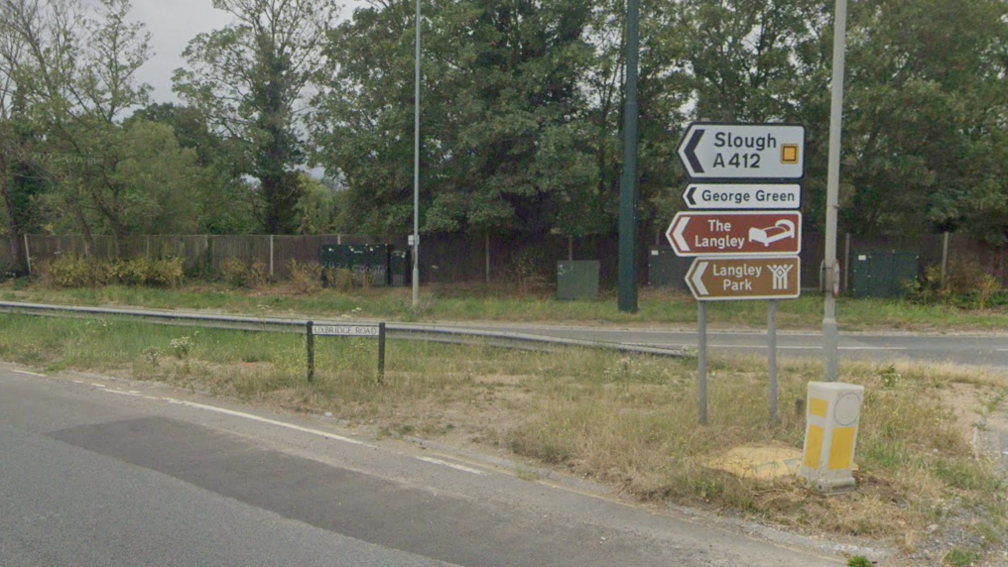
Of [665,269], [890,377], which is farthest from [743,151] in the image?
[665,269]

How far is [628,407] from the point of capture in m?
9.12

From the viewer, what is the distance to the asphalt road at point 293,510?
17.8 feet

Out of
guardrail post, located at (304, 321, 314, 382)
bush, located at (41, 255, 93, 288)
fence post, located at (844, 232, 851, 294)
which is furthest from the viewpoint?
bush, located at (41, 255, 93, 288)

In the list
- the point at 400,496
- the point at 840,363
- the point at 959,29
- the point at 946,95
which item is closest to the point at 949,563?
the point at 400,496

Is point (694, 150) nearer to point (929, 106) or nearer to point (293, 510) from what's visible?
point (293, 510)

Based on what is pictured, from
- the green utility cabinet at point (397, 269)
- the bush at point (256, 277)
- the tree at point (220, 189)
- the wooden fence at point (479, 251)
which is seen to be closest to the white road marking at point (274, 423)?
the green utility cabinet at point (397, 269)

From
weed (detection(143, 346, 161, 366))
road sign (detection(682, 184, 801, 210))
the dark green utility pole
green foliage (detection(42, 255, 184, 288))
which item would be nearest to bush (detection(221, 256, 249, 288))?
green foliage (detection(42, 255, 184, 288))

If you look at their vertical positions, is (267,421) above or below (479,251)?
below

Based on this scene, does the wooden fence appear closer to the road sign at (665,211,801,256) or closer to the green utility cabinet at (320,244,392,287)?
the green utility cabinet at (320,244,392,287)

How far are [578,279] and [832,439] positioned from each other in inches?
778

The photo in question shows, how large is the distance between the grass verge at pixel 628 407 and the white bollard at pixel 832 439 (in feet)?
0.51

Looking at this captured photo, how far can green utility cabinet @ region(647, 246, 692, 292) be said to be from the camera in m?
26.4

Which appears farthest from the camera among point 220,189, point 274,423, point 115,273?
point 220,189

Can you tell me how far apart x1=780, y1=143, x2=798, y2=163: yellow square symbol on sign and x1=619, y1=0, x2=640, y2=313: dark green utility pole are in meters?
12.8
